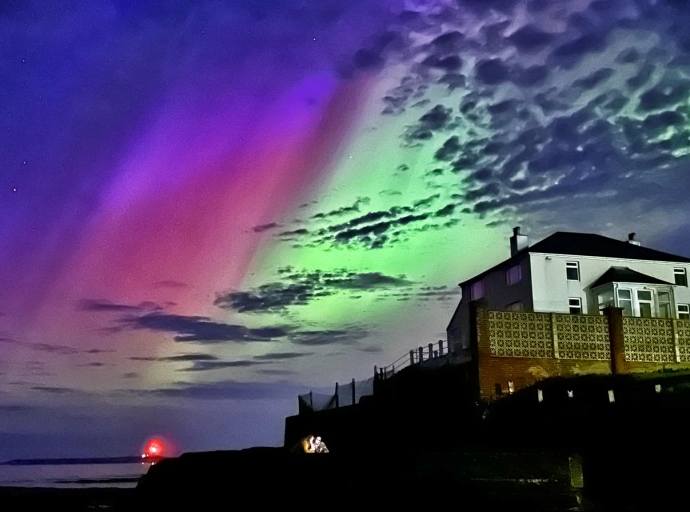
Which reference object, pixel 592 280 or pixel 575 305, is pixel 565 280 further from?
pixel 592 280

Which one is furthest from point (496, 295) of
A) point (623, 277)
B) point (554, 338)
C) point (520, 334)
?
point (520, 334)

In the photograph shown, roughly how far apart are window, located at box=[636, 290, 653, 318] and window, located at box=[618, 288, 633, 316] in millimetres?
706

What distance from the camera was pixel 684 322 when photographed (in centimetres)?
2938

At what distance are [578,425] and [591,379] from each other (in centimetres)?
623

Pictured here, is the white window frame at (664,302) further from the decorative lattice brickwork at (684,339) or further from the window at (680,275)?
the decorative lattice brickwork at (684,339)

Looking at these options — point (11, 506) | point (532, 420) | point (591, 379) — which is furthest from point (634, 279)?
point (11, 506)

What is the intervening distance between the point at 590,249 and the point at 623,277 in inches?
126

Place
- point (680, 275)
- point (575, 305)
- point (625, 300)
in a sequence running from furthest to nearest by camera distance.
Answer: point (680, 275)
point (575, 305)
point (625, 300)

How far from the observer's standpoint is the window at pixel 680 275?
38.9 metres

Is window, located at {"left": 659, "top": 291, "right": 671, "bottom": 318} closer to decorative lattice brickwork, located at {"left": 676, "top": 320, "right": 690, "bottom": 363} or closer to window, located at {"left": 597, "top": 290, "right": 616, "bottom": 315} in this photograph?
window, located at {"left": 597, "top": 290, "right": 616, "bottom": 315}

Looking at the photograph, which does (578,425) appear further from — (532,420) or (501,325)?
(501,325)

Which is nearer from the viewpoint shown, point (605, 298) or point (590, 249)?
point (605, 298)

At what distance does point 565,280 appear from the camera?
37531mm

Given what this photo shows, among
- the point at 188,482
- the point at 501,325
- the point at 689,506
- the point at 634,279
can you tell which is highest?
the point at 634,279
